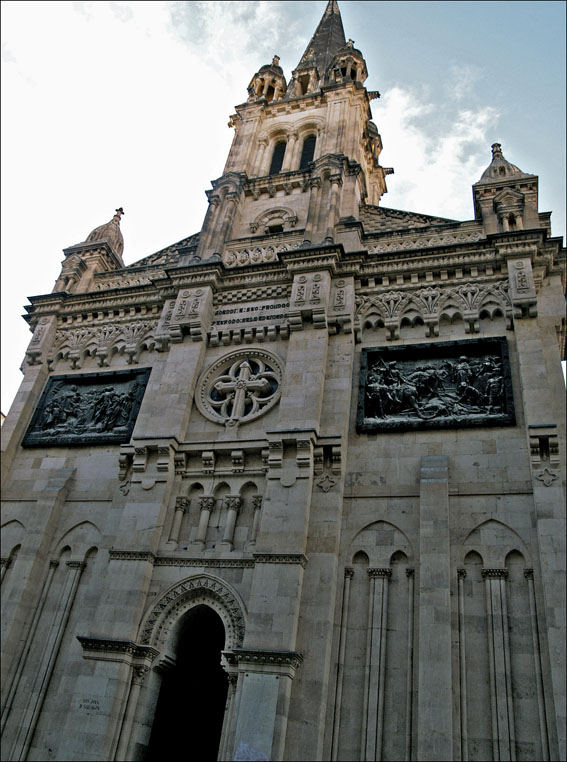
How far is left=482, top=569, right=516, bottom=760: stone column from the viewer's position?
12945mm

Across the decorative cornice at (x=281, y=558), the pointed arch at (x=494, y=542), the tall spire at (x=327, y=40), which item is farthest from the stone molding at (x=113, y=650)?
the tall spire at (x=327, y=40)

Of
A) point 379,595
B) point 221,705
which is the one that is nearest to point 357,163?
point 379,595

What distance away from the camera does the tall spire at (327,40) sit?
32291 mm

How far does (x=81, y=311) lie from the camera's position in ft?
79.2

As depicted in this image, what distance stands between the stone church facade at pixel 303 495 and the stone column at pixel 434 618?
5cm

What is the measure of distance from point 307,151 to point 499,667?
69.1ft

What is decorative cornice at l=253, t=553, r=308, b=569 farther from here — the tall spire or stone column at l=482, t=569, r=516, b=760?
the tall spire

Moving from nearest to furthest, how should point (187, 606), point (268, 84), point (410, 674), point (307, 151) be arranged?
1. point (410, 674)
2. point (187, 606)
3. point (307, 151)
4. point (268, 84)

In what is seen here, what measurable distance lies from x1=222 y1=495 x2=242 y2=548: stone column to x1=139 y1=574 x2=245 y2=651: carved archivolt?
3.35ft

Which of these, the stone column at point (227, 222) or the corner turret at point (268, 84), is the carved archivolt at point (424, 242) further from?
the corner turret at point (268, 84)

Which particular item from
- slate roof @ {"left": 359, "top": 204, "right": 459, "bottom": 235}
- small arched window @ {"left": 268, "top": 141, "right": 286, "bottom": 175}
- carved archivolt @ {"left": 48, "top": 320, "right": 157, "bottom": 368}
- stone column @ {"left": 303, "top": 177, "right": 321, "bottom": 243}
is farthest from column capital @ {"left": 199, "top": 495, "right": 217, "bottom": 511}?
small arched window @ {"left": 268, "top": 141, "right": 286, "bottom": 175}

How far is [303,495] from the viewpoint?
53.7 feet

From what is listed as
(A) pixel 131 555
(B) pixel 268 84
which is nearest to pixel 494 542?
(A) pixel 131 555

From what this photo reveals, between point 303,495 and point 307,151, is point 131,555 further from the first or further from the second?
point 307,151
